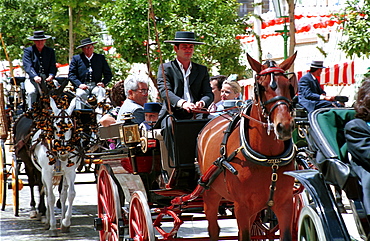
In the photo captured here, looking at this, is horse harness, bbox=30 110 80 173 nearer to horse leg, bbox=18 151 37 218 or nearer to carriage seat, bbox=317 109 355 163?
horse leg, bbox=18 151 37 218

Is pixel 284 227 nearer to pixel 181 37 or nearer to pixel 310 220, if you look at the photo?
pixel 310 220

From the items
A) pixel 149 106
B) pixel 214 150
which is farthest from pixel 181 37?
pixel 214 150

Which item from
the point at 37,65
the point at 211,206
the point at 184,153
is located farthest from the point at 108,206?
the point at 37,65

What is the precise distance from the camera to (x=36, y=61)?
11352 mm

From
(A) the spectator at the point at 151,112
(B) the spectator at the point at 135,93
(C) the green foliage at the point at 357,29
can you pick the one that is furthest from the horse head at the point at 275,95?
(C) the green foliage at the point at 357,29

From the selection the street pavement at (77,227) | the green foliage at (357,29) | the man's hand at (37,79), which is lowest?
the street pavement at (77,227)

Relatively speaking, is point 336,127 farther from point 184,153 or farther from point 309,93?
point 309,93

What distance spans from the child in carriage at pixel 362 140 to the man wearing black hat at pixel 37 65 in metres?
6.96

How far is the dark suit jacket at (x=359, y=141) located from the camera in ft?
14.8

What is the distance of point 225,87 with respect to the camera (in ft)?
26.7

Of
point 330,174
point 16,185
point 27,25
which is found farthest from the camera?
point 27,25

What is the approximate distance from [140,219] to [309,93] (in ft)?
16.2

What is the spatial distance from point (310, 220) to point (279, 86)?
41.9 inches

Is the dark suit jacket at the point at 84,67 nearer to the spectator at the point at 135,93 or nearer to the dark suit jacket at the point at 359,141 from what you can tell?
the spectator at the point at 135,93
